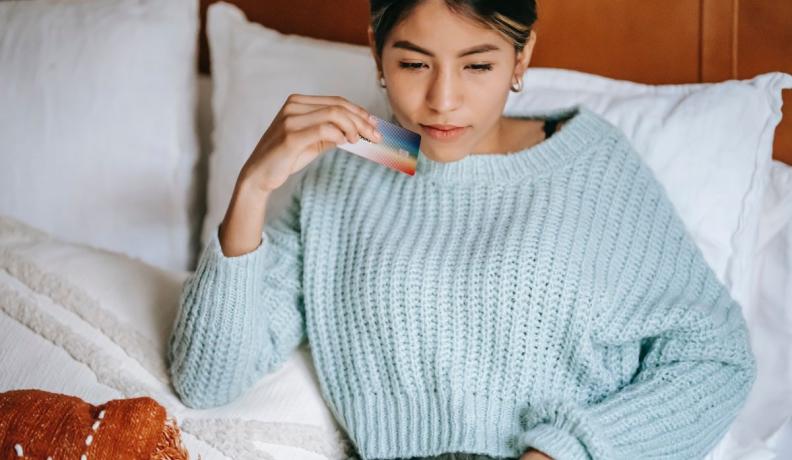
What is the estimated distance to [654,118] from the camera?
145 cm

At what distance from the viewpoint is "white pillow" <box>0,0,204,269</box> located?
172cm

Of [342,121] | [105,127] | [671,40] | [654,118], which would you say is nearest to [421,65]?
[342,121]

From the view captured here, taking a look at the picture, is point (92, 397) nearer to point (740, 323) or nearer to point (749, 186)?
point (740, 323)

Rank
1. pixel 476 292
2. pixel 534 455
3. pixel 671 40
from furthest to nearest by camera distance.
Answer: pixel 671 40 < pixel 476 292 < pixel 534 455

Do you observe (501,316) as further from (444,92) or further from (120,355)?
(120,355)

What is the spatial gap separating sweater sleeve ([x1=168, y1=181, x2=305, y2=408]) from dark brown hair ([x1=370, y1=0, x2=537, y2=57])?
34 cm

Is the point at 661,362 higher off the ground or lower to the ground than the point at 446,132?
lower

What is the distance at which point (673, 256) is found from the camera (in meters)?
1.28

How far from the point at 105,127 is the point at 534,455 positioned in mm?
1038

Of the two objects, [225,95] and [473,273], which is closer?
[473,273]

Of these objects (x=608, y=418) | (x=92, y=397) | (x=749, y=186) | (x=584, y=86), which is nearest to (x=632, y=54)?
(x=584, y=86)

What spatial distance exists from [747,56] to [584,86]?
0.86 ft

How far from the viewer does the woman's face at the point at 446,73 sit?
1185 millimetres

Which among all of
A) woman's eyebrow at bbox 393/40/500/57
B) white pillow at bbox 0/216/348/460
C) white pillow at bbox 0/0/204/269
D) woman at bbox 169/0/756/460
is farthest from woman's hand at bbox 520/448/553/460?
white pillow at bbox 0/0/204/269
